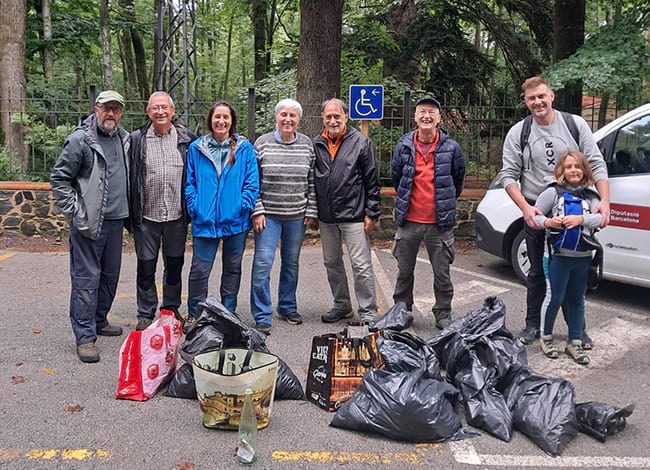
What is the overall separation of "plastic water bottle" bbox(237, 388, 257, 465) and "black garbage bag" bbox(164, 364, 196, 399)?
72 cm

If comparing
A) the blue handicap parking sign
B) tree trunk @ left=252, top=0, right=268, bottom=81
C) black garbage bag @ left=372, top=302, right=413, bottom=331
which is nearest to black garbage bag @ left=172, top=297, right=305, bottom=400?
black garbage bag @ left=372, top=302, right=413, bottom=331

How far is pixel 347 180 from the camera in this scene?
16.8 feet

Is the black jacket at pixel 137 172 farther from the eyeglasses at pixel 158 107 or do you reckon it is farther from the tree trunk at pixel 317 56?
the tree trunk at pixel 317 56

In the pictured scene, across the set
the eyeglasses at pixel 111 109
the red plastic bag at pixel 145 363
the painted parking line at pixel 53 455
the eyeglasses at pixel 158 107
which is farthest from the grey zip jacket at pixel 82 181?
the painted parking line at pixel 53 455

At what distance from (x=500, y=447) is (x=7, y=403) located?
302 cm

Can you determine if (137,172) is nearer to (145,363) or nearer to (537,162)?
(145,363)

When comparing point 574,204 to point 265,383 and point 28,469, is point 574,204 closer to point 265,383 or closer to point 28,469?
point 265,383

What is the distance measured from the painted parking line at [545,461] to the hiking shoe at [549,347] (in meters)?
1.43

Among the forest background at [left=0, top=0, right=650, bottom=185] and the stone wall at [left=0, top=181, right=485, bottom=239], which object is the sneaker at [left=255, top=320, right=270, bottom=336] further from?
the forest background at [left=0, top=0, right=650, bottom=185]

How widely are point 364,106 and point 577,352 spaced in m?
4.01

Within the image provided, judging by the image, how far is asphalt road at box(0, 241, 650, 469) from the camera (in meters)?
3.24

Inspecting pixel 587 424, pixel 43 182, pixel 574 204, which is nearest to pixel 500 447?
pixel 587 424

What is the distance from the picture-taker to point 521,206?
4711 millimetres

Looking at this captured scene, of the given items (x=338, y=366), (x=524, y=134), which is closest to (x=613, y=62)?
(x=524, y=134)
